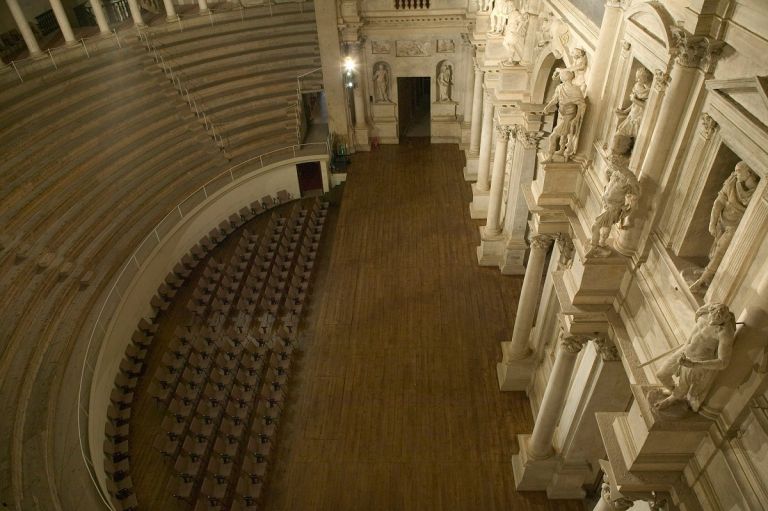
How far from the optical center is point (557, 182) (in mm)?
6918

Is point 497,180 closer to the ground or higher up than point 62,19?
closer to the ground

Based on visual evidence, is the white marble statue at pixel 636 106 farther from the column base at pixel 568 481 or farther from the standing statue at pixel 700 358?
the column base at pixel 568 481

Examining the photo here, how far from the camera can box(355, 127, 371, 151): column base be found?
1939cm

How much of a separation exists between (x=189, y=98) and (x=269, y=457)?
1200 cm

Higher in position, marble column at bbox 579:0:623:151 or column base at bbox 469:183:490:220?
marble column at bbox 579:0:623:151

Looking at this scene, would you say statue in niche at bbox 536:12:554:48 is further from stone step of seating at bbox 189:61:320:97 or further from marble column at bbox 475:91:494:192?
stone step of seating at bbox 189:61:320:97

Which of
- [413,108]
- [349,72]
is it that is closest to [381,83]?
[349,72]

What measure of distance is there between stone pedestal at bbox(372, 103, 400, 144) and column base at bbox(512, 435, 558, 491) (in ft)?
44.0

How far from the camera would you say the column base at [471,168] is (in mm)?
17312

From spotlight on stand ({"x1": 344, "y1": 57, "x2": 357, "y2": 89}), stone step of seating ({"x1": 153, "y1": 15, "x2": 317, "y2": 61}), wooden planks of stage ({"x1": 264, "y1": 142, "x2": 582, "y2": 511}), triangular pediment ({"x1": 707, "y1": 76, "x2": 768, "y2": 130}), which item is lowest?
wooden planks of stage ({"x1": 264, "y1": 142, "x2": 582, "y2": 511})

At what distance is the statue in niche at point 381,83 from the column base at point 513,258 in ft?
28.5

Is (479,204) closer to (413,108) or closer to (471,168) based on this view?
(471,168)

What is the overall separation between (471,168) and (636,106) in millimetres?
12147

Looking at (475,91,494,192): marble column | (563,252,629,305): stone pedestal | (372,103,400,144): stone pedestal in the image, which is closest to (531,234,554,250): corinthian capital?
(563,252,629,305): stone pedestal
